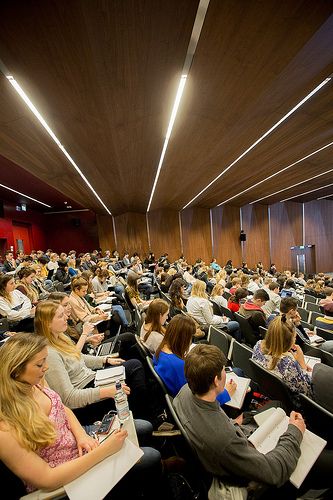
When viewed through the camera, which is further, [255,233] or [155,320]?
[255,233]

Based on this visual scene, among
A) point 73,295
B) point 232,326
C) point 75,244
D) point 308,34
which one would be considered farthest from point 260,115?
point 75,244

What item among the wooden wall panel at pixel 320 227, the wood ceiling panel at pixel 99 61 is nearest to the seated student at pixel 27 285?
the wood ceiling panel at pixel 99 61

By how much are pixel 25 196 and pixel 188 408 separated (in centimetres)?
1273

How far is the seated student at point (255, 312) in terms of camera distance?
3.69 metres

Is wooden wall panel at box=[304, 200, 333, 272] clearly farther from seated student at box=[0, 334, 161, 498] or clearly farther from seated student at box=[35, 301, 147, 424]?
seated student at box=[0, 334, 161, 498]

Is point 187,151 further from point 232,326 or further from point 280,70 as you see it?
point 232,326

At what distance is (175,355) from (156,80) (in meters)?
3.05

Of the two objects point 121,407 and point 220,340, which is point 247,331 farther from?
point 121,407

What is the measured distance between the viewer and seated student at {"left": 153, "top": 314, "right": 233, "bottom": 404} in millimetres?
1989

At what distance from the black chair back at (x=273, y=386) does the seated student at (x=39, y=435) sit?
1036 millimetres

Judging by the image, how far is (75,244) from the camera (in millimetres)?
17562

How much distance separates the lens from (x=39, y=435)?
4.17 feet

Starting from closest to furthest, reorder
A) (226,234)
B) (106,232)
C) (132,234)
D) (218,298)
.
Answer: (218,298) < (132,234) < (226,234) < (106,232)

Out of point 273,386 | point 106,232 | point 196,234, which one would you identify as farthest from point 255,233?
point 273,386
